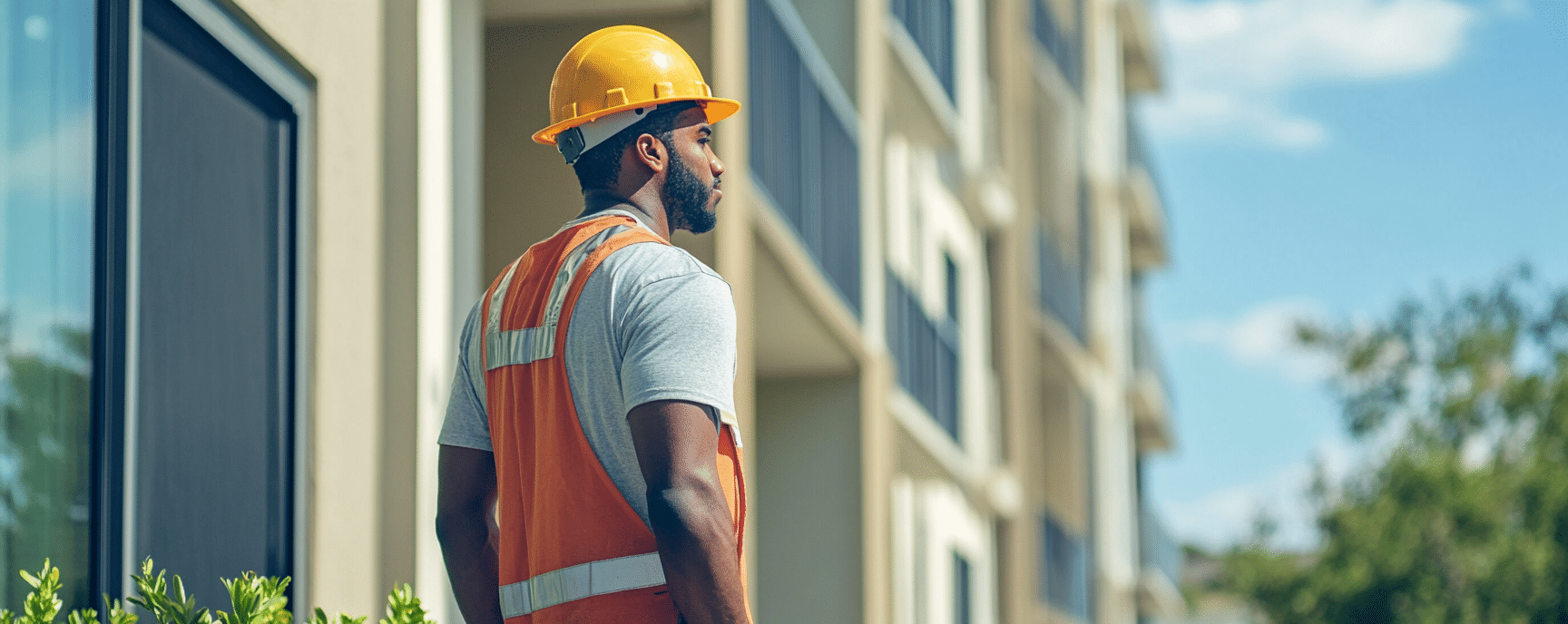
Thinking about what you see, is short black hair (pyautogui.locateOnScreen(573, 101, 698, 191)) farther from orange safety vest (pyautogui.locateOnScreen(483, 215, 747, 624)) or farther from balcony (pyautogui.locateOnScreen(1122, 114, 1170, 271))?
balcony (pyautogui.locateOnScreen(1122, 114, 1170, 271))

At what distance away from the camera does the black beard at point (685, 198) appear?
13.2 ft

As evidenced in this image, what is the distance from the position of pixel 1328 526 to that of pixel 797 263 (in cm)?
2840

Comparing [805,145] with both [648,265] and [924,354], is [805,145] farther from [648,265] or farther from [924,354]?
[648,265]

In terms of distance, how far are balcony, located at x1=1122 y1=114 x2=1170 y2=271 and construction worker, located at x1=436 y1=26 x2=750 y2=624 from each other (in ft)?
110

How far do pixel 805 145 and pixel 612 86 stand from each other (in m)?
9.01

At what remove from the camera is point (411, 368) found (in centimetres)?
754

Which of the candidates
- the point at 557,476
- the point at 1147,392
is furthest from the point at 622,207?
the point at 1147,392

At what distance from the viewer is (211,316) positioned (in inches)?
243

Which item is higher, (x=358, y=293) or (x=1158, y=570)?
(x=358, y=293)

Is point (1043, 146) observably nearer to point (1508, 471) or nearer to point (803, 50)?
point (1508, 471)

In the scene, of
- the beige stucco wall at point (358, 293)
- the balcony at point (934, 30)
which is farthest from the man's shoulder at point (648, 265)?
the balcony at point (934, 30)

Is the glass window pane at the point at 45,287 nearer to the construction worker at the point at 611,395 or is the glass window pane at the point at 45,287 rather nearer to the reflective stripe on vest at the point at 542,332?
the construction worker at the point at 611,395

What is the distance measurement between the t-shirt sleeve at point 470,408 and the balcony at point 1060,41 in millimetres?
23580

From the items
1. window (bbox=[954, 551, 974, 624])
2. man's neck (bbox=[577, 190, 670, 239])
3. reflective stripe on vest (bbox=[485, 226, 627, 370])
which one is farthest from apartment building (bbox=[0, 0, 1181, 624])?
man's neck (bbox=[577, 190, 670, 239])
